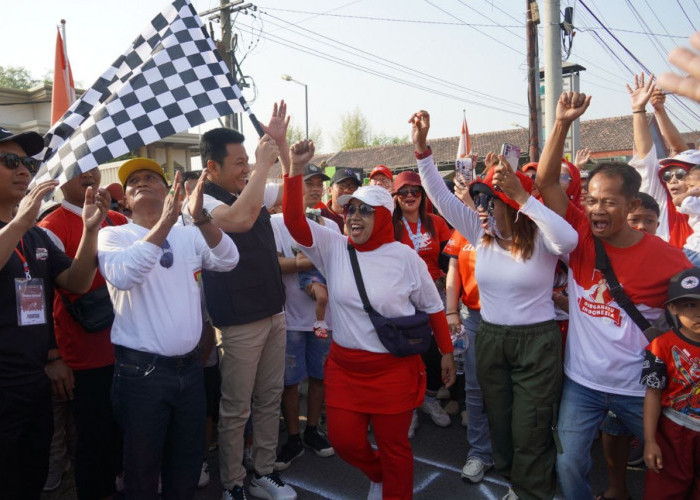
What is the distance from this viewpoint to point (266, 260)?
356 centimetres

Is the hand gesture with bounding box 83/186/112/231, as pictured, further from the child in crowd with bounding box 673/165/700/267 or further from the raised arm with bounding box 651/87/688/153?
the raised arm with bounding box 651/87/688/153

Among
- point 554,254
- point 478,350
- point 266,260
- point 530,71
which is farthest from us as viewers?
point 530,71

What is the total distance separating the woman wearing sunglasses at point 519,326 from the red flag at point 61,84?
9.39ft

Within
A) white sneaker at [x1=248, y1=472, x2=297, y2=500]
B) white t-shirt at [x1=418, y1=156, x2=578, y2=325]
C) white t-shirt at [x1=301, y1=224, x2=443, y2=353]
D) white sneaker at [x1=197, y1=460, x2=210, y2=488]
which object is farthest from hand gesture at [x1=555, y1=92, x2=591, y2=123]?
white sneaker at [x1=197, y1=460, x2=210, y2=488]

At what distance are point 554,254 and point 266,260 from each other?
188cm

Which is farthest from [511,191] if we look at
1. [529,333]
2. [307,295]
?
[307,295]

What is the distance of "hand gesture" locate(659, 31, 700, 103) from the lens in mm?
1105

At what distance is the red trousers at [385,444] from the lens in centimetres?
306

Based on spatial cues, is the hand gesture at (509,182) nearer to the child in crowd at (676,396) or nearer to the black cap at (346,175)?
the child in crowd at (676,396)

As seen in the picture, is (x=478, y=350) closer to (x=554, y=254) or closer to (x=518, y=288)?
(x=518, y=288)

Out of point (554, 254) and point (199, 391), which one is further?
point (554, 254)

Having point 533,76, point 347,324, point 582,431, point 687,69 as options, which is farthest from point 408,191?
point 533,76

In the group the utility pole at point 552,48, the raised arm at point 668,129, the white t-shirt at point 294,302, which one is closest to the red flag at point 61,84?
the white t-shirt at point 294,302

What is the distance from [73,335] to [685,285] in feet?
11.4
